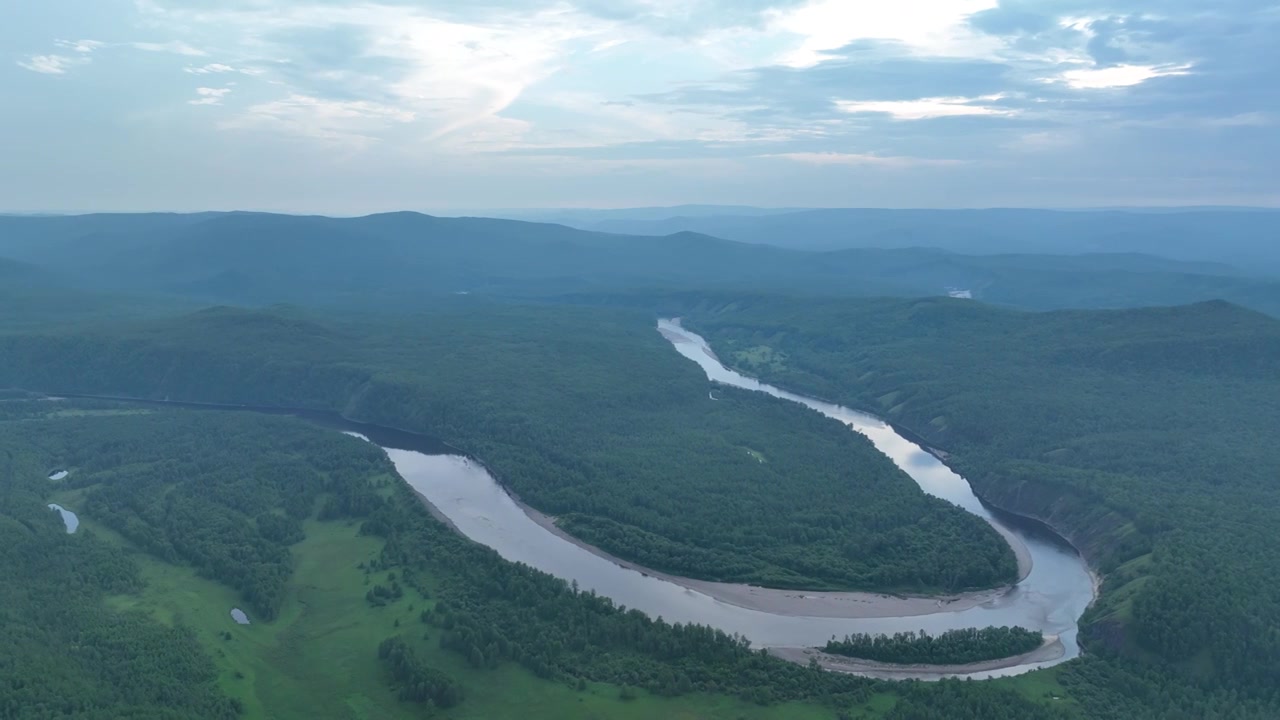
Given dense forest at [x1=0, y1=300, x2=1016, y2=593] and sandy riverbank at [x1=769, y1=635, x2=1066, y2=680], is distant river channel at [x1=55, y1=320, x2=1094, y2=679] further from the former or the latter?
dense forest at [x1=0, y1=300, x2=1016, y2=593]

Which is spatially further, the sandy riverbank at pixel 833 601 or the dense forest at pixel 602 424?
the dense forest at pixel 602 424

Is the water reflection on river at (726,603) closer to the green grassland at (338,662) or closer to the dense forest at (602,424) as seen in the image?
the dense forest at (602,424)

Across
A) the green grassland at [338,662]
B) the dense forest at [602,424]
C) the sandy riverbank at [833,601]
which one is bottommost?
the green grassland at [338,662]

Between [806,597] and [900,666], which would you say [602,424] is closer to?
[806,597]

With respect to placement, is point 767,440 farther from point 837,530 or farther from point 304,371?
point 304,371

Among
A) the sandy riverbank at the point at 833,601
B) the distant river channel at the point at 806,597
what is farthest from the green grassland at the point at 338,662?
the sandy riverbank at the point at 833,601

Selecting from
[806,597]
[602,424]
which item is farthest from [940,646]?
[602,424]

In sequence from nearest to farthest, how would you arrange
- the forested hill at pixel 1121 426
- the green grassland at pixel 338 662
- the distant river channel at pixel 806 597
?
the green grassland at pixel 338 662 < the forested hill at pixel 1121 426 < the distant river channel at pixel 806 597
